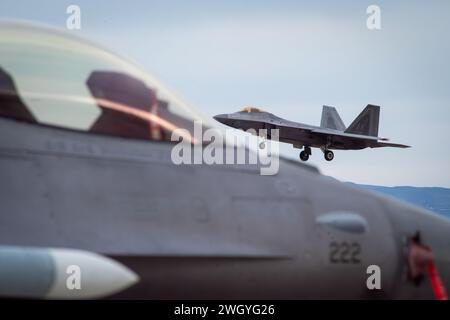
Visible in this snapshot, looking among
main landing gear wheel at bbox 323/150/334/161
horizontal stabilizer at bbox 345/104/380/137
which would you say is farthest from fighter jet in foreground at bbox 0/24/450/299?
horizontal stabilizer at bbox 345/104/380/137

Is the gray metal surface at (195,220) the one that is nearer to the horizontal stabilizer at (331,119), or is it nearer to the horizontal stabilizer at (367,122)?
the horizontal stabilizer at (367,122)

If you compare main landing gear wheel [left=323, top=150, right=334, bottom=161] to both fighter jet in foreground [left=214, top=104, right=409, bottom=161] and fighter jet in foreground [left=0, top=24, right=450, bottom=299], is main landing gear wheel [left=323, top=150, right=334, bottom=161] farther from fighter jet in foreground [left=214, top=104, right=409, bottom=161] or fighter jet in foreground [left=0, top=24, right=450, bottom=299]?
fighter jet in foreground [left=0, top=24, right=450, bottom=299]

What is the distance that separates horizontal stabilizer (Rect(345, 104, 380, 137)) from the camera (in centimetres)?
6531

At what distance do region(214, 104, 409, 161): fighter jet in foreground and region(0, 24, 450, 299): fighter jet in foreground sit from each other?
42763 millimetres

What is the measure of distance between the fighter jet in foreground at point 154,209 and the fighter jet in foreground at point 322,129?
42763mm

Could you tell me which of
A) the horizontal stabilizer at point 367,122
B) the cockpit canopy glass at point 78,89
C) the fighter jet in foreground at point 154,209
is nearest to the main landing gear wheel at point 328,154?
the horizontal stabilizer at point 367,122

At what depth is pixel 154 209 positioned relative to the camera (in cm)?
378

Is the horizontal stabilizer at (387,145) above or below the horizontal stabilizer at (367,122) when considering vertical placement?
below

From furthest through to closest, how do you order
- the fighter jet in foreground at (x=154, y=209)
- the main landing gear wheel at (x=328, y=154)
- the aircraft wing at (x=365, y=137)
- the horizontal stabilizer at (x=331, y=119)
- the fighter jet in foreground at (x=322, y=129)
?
the horizontal stabilizer at (x=331, y=119) < the main landing gear wheel at (x=328, y=154) < the aircraft wing at (x=365, y=137) < the fighter jet in foreground at (x=322, y=129) < the fighter jet in foreground at (x=154, y=209)

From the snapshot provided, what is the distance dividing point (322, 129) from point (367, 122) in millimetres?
11126

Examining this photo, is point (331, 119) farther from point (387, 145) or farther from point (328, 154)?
point (328, 154)

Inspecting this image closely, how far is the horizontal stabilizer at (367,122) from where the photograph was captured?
214 ft

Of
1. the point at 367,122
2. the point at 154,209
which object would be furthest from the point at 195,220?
the point at 367,122
